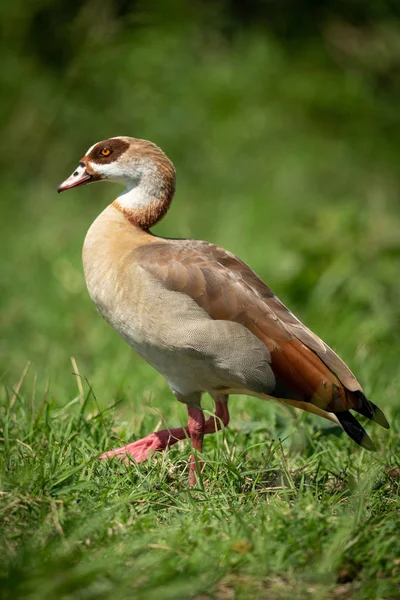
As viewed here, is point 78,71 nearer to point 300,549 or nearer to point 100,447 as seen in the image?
A: point 100,447

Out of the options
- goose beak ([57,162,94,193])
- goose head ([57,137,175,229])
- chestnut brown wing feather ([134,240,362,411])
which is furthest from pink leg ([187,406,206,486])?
goose beak ([57,162,94,193])

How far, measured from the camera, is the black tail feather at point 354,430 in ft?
11.7

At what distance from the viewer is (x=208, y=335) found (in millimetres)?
3545

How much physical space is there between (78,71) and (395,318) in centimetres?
Answer: 549

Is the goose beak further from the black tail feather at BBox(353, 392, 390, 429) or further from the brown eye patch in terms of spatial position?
the black tail feather at BBox(353, 392, 390, 429)

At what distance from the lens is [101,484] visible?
10.7 feet

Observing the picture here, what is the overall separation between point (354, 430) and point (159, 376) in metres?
1.98

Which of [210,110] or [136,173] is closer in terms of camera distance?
[136,173]

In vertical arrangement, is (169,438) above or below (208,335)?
below

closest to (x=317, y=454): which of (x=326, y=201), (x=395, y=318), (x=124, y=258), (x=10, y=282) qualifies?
(x=124, y=258)

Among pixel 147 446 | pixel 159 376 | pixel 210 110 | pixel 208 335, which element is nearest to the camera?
pixel 208 335

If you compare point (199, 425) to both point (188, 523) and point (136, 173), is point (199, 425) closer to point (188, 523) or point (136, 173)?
point (188, 523)

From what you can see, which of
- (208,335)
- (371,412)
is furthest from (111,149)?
(371,412)

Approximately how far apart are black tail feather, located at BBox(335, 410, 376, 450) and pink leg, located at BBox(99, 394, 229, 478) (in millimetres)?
489
